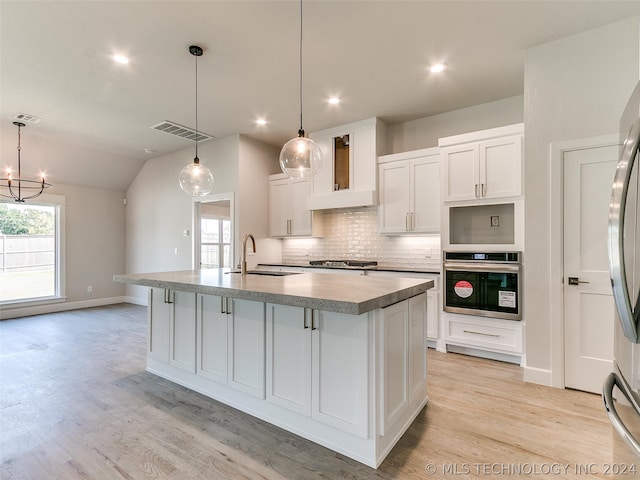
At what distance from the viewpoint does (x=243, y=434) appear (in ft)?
7.11

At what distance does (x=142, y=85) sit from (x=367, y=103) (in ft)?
8.41

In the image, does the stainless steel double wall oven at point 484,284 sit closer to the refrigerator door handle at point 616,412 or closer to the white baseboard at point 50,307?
the refrigerator door handle at point 616,412

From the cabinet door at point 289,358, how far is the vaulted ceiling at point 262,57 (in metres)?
2.24

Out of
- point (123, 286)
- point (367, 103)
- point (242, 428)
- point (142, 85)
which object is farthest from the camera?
point (123, 286)

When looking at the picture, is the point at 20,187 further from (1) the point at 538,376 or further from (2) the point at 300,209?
(1) the point at 538,376

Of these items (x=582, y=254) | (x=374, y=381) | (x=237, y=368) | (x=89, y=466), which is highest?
(x=582, y=254)

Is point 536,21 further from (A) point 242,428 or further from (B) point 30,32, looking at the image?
(B) point 30,32

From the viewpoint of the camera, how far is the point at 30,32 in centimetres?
269

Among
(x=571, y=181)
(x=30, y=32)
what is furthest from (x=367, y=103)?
(x=30, y=32)

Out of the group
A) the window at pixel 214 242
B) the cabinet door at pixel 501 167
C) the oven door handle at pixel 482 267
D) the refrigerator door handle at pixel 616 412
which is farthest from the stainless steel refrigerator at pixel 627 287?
the window at pixel 214 242

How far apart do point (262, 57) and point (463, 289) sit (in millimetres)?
3103

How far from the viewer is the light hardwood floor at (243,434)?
71.9 inches

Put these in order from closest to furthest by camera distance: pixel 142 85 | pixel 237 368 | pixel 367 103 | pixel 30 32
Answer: pixel 237 368, pixel 30 32, pixel 142 85, pixel 367 103

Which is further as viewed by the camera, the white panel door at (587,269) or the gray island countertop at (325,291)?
the white panel door at (587,269)
